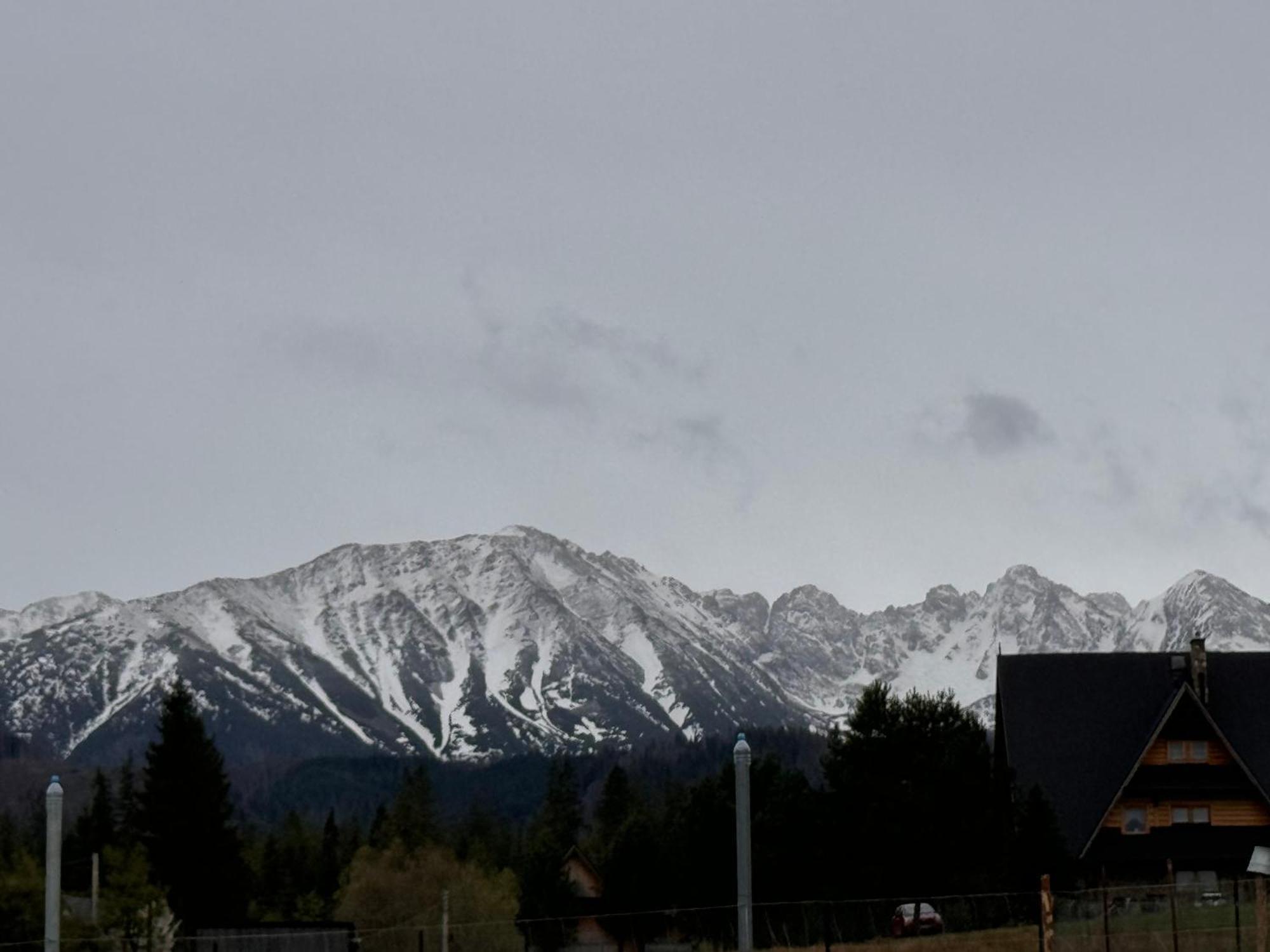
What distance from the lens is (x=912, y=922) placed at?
181 ft

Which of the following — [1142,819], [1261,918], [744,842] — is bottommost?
[1261,918]

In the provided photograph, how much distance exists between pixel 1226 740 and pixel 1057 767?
6486 millimetres

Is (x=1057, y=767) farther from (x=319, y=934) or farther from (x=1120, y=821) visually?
(x=319, y=934)

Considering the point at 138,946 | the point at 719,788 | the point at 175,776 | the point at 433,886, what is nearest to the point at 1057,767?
the point at 719,788

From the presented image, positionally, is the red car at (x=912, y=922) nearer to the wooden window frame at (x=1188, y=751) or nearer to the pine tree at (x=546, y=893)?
the pine tree at (x=546, y=893)

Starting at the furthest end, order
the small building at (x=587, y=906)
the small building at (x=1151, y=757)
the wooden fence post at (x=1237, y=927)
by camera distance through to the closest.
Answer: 1. the small building at (x=1151, y=757)
2. the small building at (x=587, y=906)
3. the wooden fence post at (x=1237, y=927)

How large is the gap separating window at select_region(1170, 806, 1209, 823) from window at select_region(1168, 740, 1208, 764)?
67.7 inches

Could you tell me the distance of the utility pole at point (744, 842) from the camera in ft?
114

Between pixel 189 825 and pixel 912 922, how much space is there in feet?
115

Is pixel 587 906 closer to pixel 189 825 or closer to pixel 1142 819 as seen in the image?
pixel 189 825

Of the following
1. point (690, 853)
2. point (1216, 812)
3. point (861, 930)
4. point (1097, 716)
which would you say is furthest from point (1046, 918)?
point (1097, 716)

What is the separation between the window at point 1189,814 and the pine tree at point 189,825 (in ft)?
119

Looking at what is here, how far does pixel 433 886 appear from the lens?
76125 millimetres

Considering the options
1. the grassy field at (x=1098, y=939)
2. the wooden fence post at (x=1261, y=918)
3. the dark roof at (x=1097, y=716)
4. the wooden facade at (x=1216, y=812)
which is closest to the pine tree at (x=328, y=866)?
the dark roof at (x=1097, y=716)
